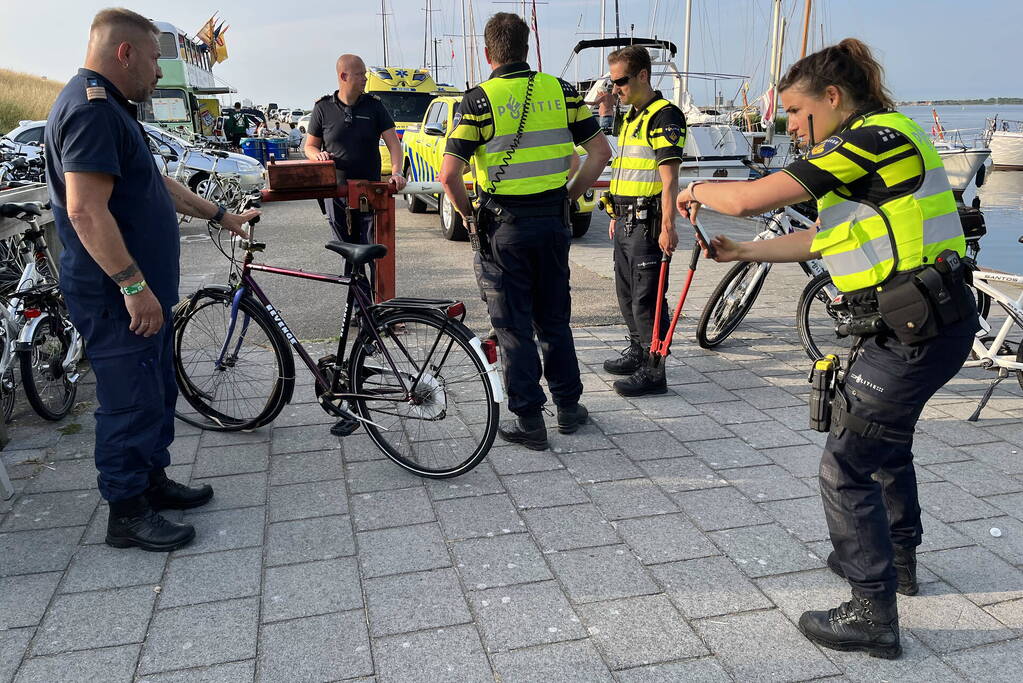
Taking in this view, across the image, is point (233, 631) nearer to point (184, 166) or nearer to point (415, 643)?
point (415, 643)

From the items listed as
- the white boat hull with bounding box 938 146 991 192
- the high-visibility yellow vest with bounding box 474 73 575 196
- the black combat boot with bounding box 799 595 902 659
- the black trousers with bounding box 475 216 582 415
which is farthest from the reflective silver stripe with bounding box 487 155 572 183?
the white boat hull with bounding box 938 146 991 192

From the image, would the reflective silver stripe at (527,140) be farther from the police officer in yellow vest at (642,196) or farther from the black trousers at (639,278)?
the black trousers at (639,278)

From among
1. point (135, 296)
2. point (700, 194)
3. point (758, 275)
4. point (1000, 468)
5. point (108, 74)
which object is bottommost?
point (1000, 468)

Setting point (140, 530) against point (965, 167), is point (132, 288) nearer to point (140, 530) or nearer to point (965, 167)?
point (140, 530)

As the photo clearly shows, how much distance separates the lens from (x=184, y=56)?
33.5 metres

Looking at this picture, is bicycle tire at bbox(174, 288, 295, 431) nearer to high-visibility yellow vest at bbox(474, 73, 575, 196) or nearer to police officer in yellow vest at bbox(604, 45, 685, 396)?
high-visibility yellow vest at bbox(474, 73, 575, 196)

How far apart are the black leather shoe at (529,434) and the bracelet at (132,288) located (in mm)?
1947

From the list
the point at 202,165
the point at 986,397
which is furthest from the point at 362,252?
the point at 202,165

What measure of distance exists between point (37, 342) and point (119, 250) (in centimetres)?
209

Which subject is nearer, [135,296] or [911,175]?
[911,175]

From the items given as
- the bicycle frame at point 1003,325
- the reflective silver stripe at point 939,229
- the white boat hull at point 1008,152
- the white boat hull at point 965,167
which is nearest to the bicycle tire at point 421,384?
the reflective silver stripe at point 939,229

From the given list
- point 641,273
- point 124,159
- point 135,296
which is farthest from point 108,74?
point 641,273

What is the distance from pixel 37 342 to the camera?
4.53m

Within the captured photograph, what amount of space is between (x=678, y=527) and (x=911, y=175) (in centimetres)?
174
